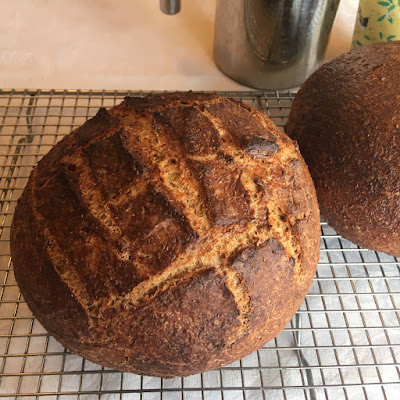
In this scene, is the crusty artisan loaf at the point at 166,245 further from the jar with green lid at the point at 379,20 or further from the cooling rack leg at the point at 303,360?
the jar with green lid at the point at 379,20

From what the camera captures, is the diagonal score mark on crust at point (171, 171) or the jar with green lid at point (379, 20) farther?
the jar with green lid at point (379, 20)

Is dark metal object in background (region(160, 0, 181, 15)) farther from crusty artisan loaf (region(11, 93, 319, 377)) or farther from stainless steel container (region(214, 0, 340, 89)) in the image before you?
crusty artisan loaf (region(11, 93, 319, 377))

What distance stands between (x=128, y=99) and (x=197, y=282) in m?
0.45

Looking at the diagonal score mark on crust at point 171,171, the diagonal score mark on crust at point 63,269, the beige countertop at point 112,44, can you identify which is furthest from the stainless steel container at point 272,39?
the diagonal score mark on crust at point 63,269

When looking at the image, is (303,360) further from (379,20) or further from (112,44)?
(112,44)

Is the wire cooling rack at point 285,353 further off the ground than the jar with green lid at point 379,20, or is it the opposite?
the jar with green lid at point 379,20

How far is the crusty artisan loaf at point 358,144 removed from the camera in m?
1.03

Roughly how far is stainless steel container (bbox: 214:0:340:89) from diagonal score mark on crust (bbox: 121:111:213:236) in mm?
739

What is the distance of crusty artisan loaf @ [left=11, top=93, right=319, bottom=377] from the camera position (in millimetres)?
798

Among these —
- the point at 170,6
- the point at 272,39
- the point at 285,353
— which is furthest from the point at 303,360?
the point at 170,6

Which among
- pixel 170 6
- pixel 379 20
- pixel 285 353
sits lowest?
pixel 285 353

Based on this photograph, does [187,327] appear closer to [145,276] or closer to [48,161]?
[145,276]

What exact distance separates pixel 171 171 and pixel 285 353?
57cm

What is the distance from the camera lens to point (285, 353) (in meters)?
1.12
